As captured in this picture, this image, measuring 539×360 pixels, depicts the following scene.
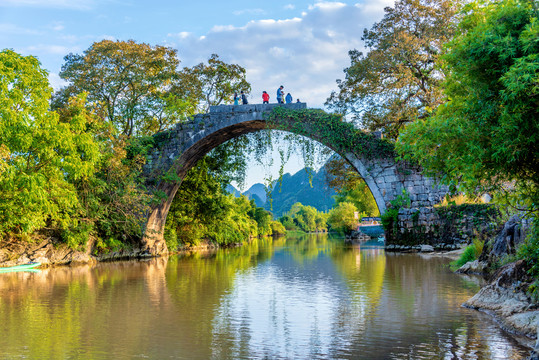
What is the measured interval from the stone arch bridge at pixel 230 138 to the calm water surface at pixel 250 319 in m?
7.91

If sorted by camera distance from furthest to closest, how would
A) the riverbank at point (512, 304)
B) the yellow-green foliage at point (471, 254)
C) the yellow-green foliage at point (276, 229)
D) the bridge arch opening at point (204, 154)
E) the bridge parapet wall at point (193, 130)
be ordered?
1. the yellow-green foliage at point (276, 229)
2. the bridge parapet wall at point (193, 130)
3. the bridge arch opening at point (204, 154)
4. the yellow-green foliage at point (471, 254)
5. the riverbank at point (512, 304)

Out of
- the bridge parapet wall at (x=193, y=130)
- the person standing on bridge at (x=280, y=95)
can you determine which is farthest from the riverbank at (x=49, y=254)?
the person standing on bridge at (x=280, y=95)

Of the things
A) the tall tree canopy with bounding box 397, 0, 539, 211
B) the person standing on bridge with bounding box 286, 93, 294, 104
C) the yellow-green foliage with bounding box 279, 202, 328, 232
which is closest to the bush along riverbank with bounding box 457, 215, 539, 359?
the tall tree canopy with bounding box 397, 0, 539, 211

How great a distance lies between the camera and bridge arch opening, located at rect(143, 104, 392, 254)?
757 inches

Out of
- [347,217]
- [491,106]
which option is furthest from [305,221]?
[491,106]

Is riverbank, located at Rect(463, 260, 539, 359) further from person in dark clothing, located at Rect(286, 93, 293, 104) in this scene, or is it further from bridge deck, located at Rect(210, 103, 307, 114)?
person in dark clothing, located at Rect(286, 93, 293, 104)

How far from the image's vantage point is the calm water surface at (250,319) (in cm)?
480

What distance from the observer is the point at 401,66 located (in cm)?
1962

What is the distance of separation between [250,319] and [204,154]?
1687 centimetres

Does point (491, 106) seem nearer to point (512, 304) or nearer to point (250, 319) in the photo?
point (512, 304)

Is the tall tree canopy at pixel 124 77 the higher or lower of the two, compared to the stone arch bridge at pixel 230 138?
higher

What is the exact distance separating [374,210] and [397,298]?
3532cm

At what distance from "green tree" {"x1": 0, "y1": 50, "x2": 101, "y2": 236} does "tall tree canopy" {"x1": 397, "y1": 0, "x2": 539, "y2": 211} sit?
33.9 ft

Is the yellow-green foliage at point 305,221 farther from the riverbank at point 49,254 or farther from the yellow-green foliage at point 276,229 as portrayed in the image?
the riverbank at point 49,254
